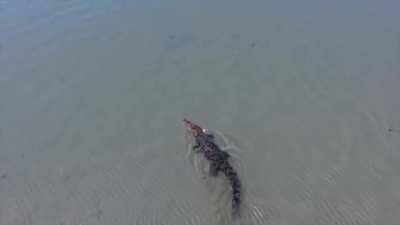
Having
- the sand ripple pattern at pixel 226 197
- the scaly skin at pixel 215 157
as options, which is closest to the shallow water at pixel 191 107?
the sand ripple pattern at pixel 226 197

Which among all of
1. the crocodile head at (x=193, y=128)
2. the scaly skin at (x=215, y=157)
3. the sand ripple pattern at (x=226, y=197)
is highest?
the crocodile head at (x=193, y=128)

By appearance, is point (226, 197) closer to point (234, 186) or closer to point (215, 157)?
point (234, 186)

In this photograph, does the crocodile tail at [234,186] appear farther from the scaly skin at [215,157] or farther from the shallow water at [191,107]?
the shallow water at [191,107]

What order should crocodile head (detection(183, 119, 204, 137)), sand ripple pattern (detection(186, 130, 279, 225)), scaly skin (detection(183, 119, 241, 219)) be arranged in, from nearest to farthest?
sand ripple pattern (detection(186, 130, 279, 225)) → scaly skin (detection(183, 119, 241, 219)) → crocodile head (detection(183, 119, 204, 137))

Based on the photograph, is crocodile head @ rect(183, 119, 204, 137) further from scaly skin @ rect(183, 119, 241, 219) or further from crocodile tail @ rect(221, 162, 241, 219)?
crocodile tail @ rect(221, 162, 241, 219)

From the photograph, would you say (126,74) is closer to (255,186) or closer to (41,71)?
(41,71)

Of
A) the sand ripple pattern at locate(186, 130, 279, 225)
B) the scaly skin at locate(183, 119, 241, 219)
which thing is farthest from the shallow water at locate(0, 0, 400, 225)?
the scaly skin at locate(183, 119, 241, 219)

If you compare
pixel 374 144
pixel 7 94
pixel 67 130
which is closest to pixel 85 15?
pixel 7 94
